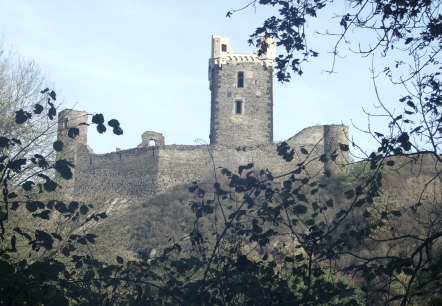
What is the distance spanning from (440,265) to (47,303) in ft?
10.5

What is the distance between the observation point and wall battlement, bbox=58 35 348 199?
39844 mm

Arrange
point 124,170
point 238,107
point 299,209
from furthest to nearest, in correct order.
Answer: point 238,107 → point 124,170 → point 299,209

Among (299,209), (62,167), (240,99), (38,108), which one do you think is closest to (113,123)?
(62,167)

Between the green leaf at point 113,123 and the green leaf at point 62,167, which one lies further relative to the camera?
the green leaf at point 113,123

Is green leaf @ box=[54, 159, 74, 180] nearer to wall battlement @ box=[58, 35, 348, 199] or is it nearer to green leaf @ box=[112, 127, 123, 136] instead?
green leaf @ box=[112, 127, 123, 136]

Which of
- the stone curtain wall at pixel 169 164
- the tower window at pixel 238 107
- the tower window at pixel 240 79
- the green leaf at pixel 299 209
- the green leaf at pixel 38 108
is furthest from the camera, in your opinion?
the tower window at pixel 240 79

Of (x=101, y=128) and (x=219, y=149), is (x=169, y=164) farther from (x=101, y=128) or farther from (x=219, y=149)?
(x=101, y=128)

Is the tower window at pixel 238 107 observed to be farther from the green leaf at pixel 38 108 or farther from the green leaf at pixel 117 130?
the green leaf at pixel 117 130

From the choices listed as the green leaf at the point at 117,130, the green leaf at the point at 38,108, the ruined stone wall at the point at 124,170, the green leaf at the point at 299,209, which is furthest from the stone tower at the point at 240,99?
the green leaf at the point at 117,130

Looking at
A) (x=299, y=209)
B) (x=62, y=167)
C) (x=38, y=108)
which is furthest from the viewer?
(x=299, y=209)

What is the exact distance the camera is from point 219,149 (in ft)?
132

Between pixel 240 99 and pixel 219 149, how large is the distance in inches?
143

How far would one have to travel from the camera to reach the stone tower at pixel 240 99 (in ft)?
135

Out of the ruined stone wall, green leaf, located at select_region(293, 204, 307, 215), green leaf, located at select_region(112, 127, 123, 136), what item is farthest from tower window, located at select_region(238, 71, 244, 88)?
green leaf, located at select_region(112, 127, 123, 136)
